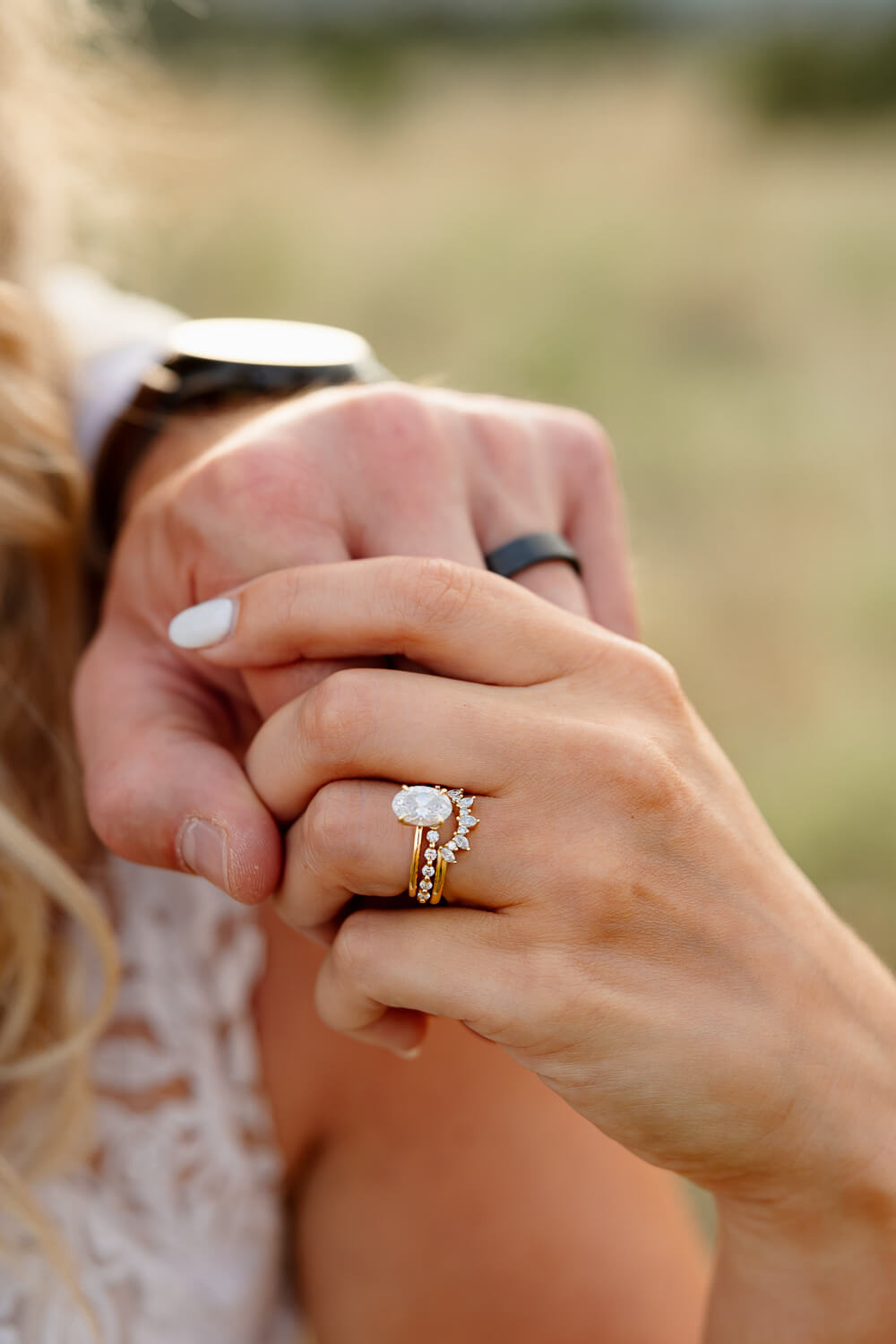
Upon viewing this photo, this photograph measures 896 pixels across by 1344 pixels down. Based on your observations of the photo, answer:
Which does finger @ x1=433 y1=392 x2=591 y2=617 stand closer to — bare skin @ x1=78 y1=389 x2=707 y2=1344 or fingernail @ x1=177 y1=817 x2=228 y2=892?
bare skin @ x1=78 y1=389 x2=707 y2=1344

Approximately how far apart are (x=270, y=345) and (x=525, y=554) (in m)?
0.47

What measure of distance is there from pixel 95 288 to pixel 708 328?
145 inches

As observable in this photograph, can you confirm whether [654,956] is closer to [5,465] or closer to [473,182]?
[5,465]

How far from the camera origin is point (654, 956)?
30.0 inches

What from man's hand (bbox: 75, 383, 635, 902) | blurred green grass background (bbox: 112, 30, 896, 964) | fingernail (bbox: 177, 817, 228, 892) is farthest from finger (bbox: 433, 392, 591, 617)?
blurred green grass background (bbox: 112, 30, 896, 964)

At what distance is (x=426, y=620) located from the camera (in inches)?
30.7

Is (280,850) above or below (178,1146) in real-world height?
above

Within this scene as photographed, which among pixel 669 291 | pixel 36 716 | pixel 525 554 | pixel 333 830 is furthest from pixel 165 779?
pixel 669 291

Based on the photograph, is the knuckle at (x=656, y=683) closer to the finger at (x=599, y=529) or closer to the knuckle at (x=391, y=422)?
the finger at (x=599, y=529)

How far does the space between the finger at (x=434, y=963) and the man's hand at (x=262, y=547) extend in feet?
0.32

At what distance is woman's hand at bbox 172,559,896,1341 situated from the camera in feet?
2.45

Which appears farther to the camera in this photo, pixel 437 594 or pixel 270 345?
pixel 270 345

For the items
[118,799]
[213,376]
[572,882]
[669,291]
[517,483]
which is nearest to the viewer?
[572,882]

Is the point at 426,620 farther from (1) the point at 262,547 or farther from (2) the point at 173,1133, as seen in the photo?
(2) the point at 173,1133
